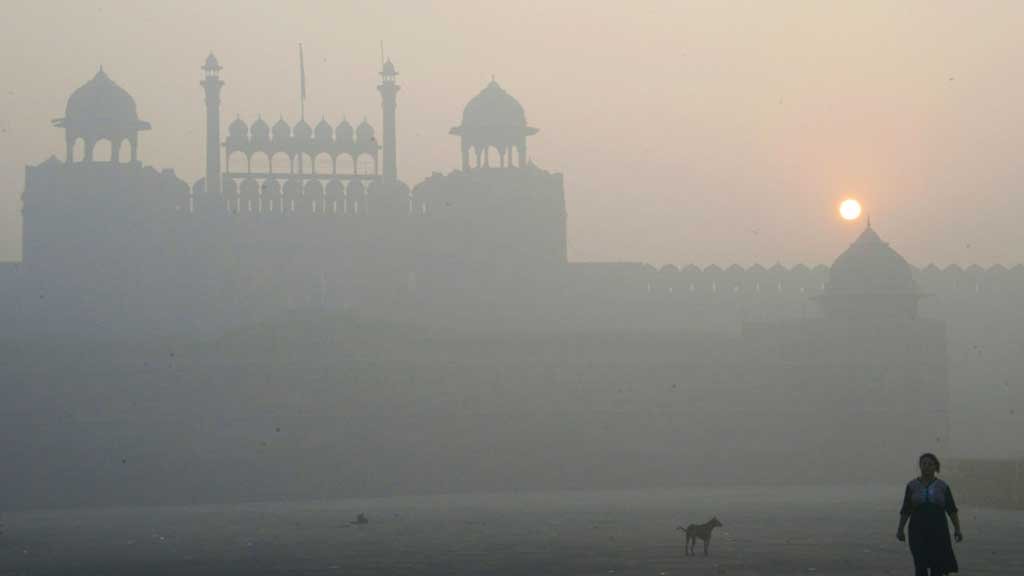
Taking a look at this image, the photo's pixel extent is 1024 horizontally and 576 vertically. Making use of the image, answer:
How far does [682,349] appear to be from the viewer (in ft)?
112

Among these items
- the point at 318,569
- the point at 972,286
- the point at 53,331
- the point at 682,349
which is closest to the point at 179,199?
the point at 53,331

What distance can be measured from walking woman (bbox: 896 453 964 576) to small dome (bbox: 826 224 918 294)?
26244mm

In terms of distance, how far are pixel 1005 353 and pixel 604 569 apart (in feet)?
91.0

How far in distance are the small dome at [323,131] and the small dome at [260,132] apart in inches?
A: 38.7

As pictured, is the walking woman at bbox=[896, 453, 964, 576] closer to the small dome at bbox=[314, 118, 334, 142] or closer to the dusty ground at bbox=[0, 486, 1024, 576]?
the dusty ground at bbox=[0, 486, 1024, 576]

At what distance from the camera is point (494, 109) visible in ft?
141

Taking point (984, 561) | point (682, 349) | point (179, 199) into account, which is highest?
point (179, 199)

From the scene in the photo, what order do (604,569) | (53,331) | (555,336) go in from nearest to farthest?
(604,569) < (555,336) < (53,331)

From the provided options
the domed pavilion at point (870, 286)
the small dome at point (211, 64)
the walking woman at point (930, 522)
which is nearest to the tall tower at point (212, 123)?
the small dome at point (211, 64)

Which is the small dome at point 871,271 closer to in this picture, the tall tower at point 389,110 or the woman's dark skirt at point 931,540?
the tall tower at point 389,110

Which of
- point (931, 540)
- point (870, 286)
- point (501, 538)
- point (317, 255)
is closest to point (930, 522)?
point (931, 540)

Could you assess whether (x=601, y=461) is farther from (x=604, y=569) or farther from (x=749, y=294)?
(x=604, y=569)

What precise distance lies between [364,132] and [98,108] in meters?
5.22

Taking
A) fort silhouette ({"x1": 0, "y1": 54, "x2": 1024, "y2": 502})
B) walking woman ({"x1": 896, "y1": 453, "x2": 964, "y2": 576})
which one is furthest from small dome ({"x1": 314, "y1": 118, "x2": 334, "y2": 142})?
walking woman ({"x1": 896, "y1": 453, "x2": 964, "y2": 576})
